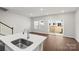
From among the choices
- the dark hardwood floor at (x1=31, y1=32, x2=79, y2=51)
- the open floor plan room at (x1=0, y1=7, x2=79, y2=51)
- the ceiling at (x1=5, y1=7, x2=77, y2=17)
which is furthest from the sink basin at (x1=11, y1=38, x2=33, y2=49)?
A: the ceiling at (x1=5, y1=7, x2=77, y2=17)

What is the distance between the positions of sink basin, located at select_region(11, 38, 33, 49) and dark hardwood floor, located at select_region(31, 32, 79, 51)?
282 millimetres

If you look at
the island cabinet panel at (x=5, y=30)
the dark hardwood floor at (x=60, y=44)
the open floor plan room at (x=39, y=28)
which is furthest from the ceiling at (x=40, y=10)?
the dark hardwood floor at (x=60, y=44)

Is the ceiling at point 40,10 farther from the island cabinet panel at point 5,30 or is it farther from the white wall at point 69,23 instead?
the island cabinet panel at point 5,30

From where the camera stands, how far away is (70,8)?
127 cm

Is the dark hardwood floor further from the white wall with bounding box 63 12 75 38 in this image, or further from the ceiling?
the ceiling

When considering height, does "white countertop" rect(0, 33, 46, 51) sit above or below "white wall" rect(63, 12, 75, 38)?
below

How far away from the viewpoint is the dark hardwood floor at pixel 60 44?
128 cm

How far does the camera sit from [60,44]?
1313mm

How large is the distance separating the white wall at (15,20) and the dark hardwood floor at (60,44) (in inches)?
17.6

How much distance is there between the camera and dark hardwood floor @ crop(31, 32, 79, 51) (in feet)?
4.21
